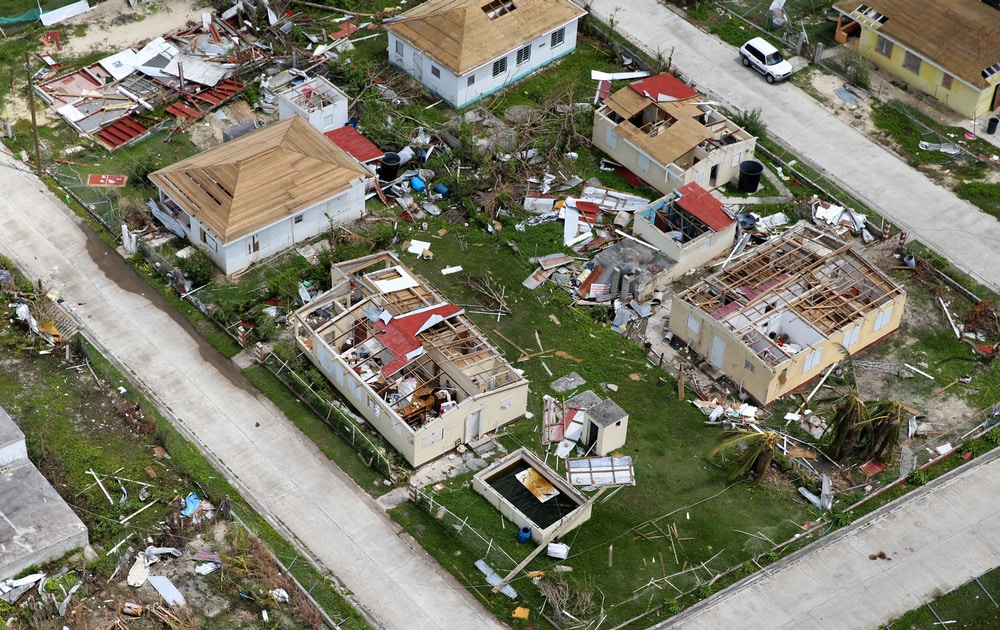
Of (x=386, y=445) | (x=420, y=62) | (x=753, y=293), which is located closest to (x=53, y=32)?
(x=420, y=62)

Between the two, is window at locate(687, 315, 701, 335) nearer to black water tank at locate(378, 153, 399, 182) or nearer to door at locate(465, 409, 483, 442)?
door at locate(465, 409, 483, 442)

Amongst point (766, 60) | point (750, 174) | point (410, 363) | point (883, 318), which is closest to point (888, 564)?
point (883, 318)

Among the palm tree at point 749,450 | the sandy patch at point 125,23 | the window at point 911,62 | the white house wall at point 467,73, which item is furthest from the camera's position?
the sandy patch at point 125,23

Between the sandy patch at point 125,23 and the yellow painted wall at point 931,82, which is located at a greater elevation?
the yellow painted wall at point 931,82

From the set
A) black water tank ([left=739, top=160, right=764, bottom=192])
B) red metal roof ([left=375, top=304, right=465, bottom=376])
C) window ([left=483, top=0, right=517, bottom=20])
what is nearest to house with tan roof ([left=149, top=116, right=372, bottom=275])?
red metal roof ([left=375, top=304, right=465, bottom=376])

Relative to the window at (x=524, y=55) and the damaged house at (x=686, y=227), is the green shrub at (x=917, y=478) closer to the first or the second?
the damaged house at (x=686, y=227)

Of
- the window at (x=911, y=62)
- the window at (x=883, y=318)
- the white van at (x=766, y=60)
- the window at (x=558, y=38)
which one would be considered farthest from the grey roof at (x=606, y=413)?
the window at (x=911, y=62)

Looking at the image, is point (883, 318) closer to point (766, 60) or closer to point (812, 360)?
point (812, 360)
